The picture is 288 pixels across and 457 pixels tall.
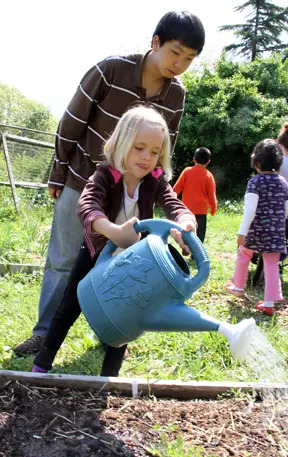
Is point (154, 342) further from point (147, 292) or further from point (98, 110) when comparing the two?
point (147, 292)

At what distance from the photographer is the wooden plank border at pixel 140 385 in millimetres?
1669

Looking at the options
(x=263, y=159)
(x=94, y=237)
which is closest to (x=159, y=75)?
(x=94, y=237)

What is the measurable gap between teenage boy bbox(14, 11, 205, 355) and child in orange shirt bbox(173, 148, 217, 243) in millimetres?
2930

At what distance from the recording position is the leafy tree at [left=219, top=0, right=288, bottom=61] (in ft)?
86.7

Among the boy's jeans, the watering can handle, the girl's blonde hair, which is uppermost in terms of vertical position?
the girl's blonde hair

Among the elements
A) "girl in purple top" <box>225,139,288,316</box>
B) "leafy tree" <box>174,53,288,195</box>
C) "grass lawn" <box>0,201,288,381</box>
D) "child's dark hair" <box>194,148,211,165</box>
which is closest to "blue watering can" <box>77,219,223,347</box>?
"grass lawn" <box>0,201,288,381</box>

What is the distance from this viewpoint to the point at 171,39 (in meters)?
1.89

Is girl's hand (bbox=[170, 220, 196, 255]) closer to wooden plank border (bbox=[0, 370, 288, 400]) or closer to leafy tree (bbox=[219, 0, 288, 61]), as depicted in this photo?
wooden plank border (bbox=[0, 370, 288, 400])

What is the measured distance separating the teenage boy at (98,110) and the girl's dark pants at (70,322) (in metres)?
0.39

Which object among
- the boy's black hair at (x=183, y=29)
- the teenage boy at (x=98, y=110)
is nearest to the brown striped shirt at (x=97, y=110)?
the teenage boy at (x=98, y=110)

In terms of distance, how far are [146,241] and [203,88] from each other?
41.3ft

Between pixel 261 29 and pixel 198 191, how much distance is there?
24.8 metres

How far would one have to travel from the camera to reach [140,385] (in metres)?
1.70

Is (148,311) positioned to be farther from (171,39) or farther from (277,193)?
(277,193)
